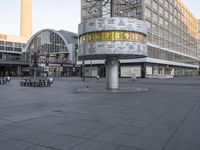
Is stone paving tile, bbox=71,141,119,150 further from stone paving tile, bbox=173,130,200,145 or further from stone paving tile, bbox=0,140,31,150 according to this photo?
stone paving tile, bbox=173,130,200,145

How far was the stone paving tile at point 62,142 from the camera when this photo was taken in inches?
223

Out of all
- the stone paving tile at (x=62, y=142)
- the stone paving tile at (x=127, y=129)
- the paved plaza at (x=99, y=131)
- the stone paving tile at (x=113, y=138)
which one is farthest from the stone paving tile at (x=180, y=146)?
the stone paving tile at (x=62, y=142)

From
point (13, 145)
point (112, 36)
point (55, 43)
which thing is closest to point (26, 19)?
point (55, 43)

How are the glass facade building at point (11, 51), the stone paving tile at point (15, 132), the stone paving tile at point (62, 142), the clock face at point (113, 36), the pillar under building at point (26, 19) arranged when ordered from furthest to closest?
1. the pillar under building at point (26, 19)
2. the glass facade building at point (11, 51)
3. the clock face at point (113, 36)
4. the stone paving tile at point (15, 132)
5. the stone paving tile at point (62, 142)

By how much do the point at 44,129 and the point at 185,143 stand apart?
4265mm

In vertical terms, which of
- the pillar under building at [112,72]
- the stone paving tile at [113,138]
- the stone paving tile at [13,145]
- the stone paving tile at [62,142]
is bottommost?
the stone paving tile at [13,145]

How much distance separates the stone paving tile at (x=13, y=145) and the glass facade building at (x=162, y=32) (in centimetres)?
4314

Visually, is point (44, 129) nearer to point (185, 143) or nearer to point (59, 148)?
point (59, 148)

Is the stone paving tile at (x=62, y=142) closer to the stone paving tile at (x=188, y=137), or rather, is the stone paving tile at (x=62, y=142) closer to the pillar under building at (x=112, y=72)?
the stone paving tile at (x=188, y=137)

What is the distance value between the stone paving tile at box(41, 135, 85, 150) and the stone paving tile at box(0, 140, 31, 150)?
47 centimetres

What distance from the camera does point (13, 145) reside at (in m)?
5.75

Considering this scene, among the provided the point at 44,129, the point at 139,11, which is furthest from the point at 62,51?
the point at 44,129

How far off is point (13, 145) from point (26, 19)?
159 metres

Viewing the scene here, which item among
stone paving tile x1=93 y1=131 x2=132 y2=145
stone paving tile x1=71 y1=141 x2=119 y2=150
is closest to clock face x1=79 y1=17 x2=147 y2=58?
stone paving tile x1=93 y1=131 x2=132 y2=145
